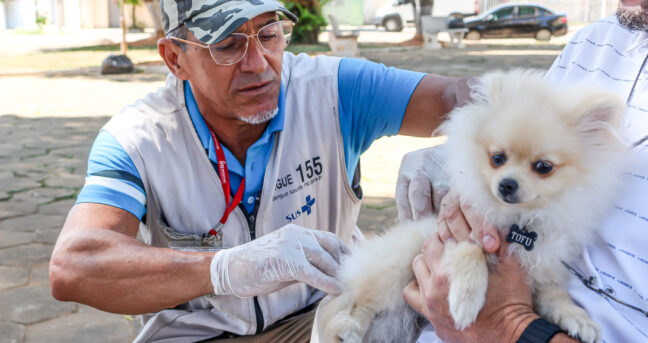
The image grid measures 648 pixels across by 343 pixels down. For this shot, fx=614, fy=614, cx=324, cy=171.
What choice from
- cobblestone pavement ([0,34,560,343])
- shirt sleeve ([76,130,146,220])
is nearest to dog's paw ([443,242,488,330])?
shirt sleeve ([76,130,146,220])

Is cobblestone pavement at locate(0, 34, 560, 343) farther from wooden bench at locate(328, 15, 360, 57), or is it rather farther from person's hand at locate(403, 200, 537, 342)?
wooden bench at locate(328, 15, 360, 57)

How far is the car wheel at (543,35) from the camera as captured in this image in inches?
936

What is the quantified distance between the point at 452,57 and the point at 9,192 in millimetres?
12964

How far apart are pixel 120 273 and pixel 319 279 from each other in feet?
2.06

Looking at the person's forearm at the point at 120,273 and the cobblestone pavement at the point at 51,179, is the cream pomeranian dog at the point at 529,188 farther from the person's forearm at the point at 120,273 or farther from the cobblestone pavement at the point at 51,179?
the cobblestone pavement at the point at 51,179

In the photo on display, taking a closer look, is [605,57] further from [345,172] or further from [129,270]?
[129,270]

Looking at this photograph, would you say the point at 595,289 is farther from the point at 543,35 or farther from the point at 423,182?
the point at 543,35

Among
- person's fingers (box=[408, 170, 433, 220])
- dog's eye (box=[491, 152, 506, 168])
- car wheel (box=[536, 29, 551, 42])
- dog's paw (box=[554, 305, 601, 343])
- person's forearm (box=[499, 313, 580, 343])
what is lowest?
car wheel (box=[536, 29, 551, 42])

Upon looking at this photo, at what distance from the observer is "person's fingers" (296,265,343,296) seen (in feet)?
6.39

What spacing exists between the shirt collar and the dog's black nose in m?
0.96

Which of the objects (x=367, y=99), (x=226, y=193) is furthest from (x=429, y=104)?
(x=226, y=193)

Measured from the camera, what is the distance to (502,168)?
170cm

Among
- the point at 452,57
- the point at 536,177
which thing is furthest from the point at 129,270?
the point at 452,57

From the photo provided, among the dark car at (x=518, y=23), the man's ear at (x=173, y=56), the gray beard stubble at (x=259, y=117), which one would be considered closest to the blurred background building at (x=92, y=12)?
the dark car at (x=518, y=23)
